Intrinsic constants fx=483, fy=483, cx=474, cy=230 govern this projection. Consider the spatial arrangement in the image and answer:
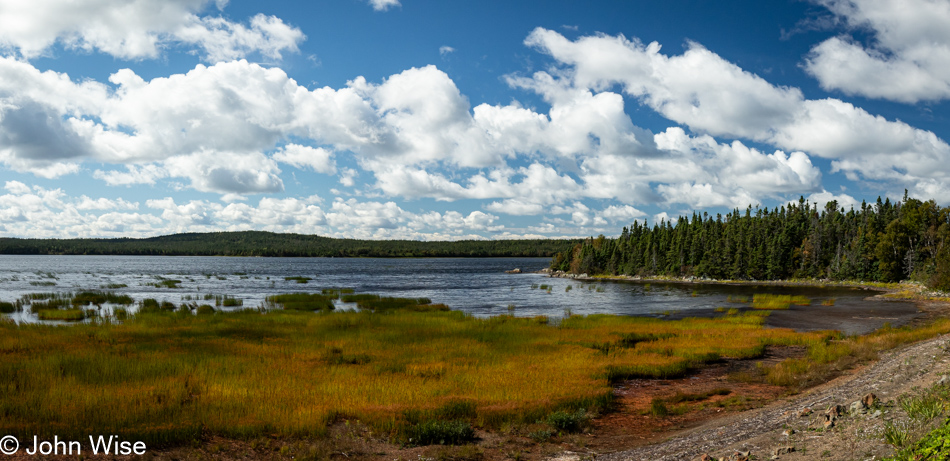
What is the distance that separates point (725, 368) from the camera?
26.2 m

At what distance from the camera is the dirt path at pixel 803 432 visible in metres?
10.3

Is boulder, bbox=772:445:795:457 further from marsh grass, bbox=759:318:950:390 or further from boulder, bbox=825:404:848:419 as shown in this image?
marsh grass, bbox=759:318:950:390

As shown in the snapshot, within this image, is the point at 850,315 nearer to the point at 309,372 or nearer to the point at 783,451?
the point at 783,451

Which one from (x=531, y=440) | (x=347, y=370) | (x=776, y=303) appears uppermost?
(x=347, y=370)

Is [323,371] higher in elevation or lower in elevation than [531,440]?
higher

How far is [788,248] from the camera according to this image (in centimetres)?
13262

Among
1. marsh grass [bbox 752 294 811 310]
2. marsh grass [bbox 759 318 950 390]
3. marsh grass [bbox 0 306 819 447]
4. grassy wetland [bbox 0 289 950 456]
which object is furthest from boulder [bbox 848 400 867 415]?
marsh grass [bbox 752 294 811 310]

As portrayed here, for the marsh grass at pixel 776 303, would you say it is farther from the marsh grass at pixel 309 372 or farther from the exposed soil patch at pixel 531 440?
the exposed soil patch at pixel 531 440

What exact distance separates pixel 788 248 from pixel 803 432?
144 m

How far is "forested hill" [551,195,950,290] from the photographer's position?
→ 105500mm

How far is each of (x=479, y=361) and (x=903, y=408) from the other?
1686 cm

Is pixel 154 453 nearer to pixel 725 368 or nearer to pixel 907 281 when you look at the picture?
pixel 725 368

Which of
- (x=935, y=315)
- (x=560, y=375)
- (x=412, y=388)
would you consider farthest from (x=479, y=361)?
(x=935, y=315)

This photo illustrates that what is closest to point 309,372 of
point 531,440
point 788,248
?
point 531,440
